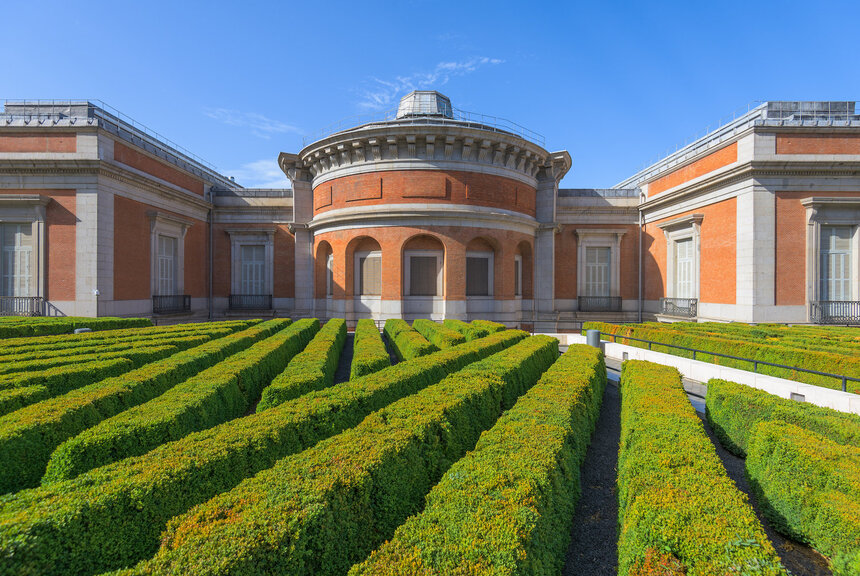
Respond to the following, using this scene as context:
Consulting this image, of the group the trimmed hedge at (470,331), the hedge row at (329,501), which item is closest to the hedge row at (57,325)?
the trimmed hedge at (470,331)

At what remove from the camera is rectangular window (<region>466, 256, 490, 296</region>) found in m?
20.5

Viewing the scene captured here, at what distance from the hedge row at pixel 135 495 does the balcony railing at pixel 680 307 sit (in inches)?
796

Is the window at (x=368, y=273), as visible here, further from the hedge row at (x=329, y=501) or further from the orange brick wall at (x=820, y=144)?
the orange brick wall at (x=820, y=144)

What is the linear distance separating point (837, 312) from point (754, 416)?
16.1 m

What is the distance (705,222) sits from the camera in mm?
18938

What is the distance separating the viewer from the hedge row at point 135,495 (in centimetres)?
294

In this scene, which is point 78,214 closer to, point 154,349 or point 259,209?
point 259,209

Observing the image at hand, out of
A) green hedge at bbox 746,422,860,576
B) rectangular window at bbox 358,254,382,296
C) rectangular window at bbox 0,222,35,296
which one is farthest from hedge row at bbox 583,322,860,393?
rectangular window at bbox 0,222,35,296

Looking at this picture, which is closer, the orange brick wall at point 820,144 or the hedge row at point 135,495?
the hedge row at point 135,495

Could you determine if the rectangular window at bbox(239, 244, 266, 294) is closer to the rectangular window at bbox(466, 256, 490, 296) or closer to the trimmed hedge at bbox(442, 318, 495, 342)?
the rectangular window at bbox(466, 256, 490, 296)

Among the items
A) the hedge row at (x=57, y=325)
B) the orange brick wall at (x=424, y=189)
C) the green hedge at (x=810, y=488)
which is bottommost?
the green hedge at (x=810, y=488)

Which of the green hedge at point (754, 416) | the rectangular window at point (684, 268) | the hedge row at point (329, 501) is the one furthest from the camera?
the rectangular window at point (684, 268)

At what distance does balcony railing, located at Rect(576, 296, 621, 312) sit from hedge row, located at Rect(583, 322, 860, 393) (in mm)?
9936

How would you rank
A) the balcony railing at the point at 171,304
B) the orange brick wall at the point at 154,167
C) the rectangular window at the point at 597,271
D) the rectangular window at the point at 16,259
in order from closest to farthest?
the rectangular window at the point at 16,259, the orange brick wall at the point at 154,167, the balcony railing at the point at 171,304, the rectangular window at the point at 597,271
